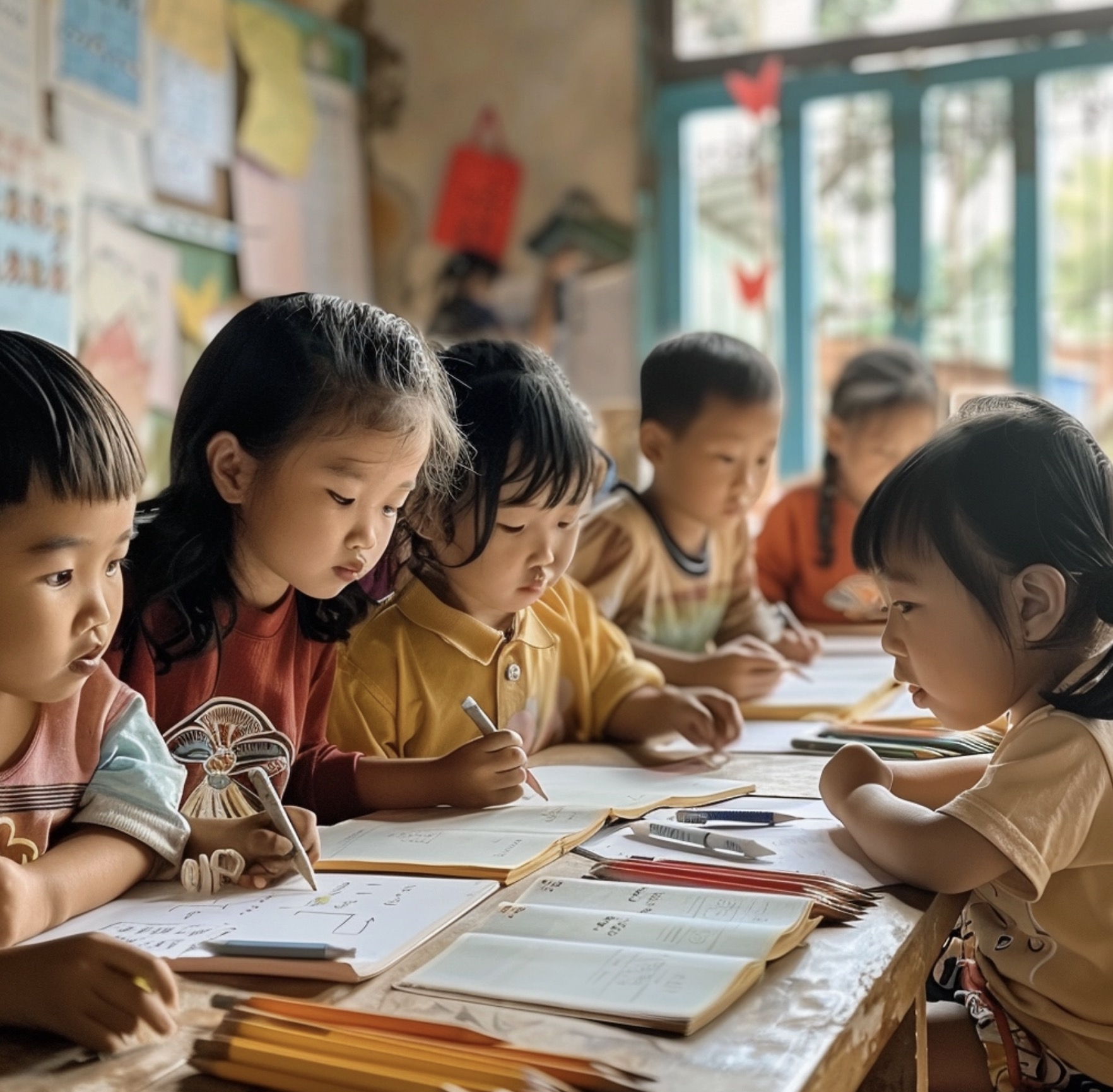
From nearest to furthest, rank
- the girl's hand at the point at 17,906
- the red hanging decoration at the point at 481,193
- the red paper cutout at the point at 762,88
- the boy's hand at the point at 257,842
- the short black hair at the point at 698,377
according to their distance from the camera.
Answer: the girl's hand at the point at 17,906 → the boy's hand at the point at 257,842 → the short black hair at the point at 698,377 → the red paper cutout at the point at 762,88 → the red hanging decoration at the point at 481,193

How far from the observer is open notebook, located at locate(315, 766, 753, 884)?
3.55ft

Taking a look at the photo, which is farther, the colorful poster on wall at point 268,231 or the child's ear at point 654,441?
the colorful poster on wall at point 268,231

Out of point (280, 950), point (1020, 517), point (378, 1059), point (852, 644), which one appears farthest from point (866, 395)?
point (378, 1059)

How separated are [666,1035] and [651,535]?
4.93 feet

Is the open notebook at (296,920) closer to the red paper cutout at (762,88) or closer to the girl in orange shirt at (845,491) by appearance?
the girl in orange shirt at (845,491)

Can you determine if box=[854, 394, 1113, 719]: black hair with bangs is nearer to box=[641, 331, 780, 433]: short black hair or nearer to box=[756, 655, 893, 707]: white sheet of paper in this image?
box=[756, 655, 893, 707]: white sheet of paper

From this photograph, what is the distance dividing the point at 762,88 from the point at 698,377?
214 centimetres

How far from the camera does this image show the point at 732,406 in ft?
7.06

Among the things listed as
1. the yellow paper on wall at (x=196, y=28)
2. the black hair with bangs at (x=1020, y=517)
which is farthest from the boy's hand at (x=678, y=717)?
the yellow paper on wall at (x=196, y=28)

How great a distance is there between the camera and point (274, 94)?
399cm

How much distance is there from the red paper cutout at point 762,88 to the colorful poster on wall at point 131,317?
1.71m

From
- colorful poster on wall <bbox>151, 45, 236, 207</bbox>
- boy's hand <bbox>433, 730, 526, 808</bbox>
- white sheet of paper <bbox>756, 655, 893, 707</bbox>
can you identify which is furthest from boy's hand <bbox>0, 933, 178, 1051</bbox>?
colorful poster on wall <bbox>151, 45, 236, 207</bbox>

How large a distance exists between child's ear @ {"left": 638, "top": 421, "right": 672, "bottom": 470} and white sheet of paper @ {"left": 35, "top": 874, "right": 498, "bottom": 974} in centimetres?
126

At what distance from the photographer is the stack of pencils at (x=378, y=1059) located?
0.67 meters
